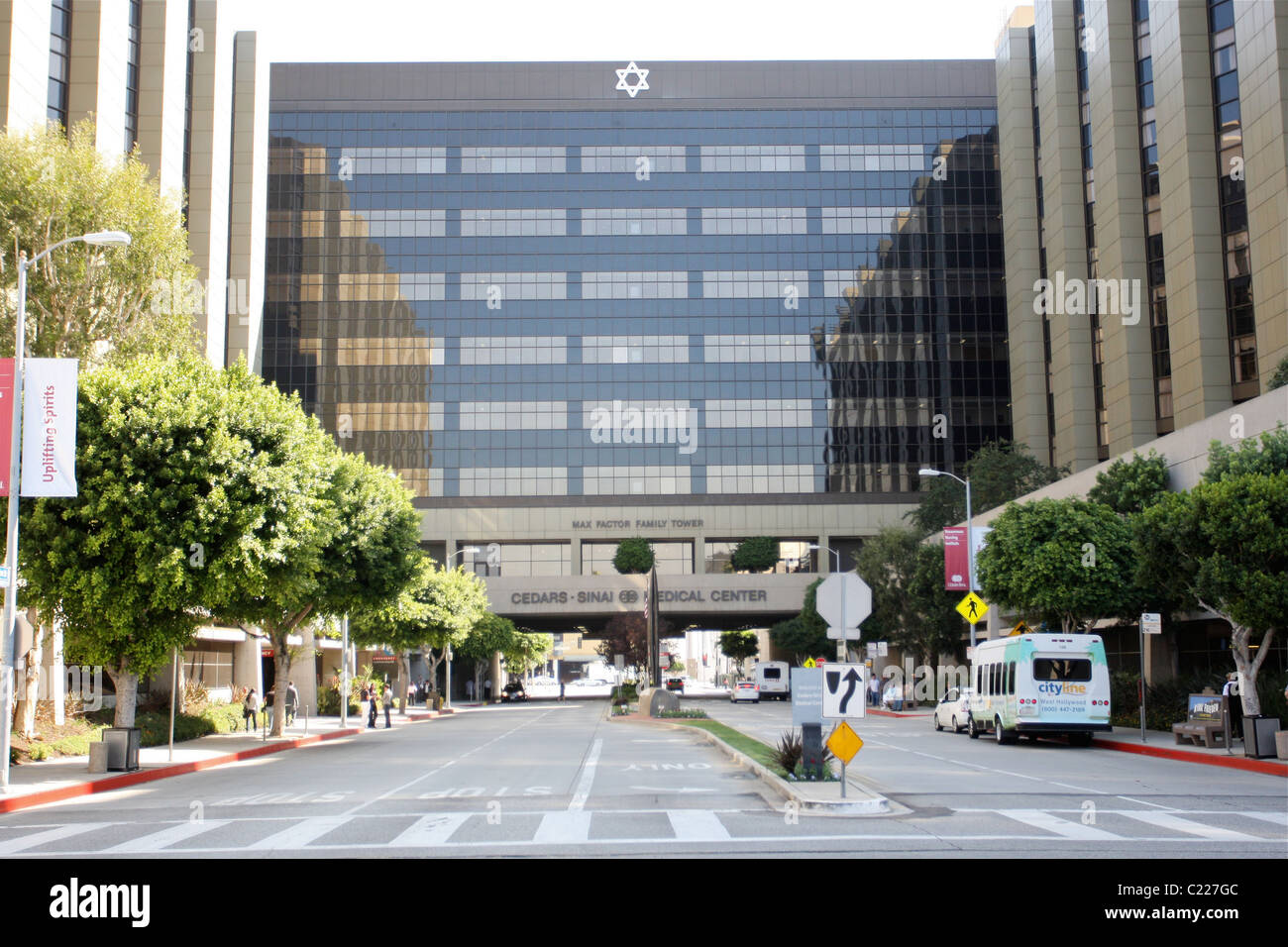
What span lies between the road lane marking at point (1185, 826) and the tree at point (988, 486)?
2087 inches

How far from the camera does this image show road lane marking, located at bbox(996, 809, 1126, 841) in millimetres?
12352

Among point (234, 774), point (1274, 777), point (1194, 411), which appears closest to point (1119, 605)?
point (1274, 777)

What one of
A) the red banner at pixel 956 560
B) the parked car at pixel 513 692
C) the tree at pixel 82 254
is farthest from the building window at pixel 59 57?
the parked car at pixel 513 692

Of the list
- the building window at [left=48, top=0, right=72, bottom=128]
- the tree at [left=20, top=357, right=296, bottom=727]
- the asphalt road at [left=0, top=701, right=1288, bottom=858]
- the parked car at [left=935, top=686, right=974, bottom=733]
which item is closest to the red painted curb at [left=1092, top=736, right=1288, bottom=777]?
the asphalt road at [left=0, top=701, right=1288, bottom=858]

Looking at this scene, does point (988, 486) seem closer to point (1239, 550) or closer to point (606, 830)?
point (1239, 550)

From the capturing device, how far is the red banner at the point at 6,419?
19953 millimetres

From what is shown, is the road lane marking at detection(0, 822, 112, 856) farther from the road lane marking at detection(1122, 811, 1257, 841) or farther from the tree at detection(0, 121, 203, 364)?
the tree at detection(0, 121, 203, 364)

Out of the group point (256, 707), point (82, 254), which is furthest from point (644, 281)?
point (82, 254)

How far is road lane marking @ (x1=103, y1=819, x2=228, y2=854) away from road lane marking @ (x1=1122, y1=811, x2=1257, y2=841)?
437 inches
